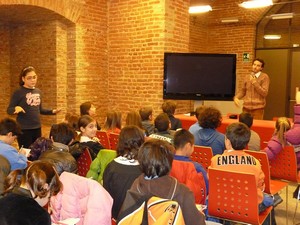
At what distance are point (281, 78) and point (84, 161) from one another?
869 centimetres

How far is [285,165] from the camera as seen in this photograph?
3.82 m

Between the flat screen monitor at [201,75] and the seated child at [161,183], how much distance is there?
4.71 m

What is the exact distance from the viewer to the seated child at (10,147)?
3.15 meters

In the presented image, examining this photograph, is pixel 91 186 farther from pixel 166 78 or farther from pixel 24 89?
pixel 166 78

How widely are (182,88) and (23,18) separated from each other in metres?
3.53

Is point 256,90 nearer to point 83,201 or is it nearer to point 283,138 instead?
point 283,138

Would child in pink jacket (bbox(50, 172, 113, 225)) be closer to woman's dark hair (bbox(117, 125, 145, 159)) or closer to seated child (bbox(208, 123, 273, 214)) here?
woman's dark hair (bbox(117, 125, 145, 159))

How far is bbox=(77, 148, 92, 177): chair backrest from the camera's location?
3.53 meters

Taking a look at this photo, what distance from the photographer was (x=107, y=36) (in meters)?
7.84

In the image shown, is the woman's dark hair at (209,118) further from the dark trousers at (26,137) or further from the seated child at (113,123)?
the dark trousers at (26,137)

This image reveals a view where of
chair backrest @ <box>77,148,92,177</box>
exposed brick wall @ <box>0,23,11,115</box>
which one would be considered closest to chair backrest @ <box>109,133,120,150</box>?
chair backrest @ <box>77,148,92,177</box>

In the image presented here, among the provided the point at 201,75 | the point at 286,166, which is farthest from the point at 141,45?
the point at 286,166

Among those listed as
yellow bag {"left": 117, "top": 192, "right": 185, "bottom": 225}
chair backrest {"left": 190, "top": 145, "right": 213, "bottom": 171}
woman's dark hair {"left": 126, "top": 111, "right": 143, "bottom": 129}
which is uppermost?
woman's dark hair {"left": 126, "top": 111, "right": 143, "bottom": 129}

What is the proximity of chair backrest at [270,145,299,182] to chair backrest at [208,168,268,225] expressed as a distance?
1.20 metres
